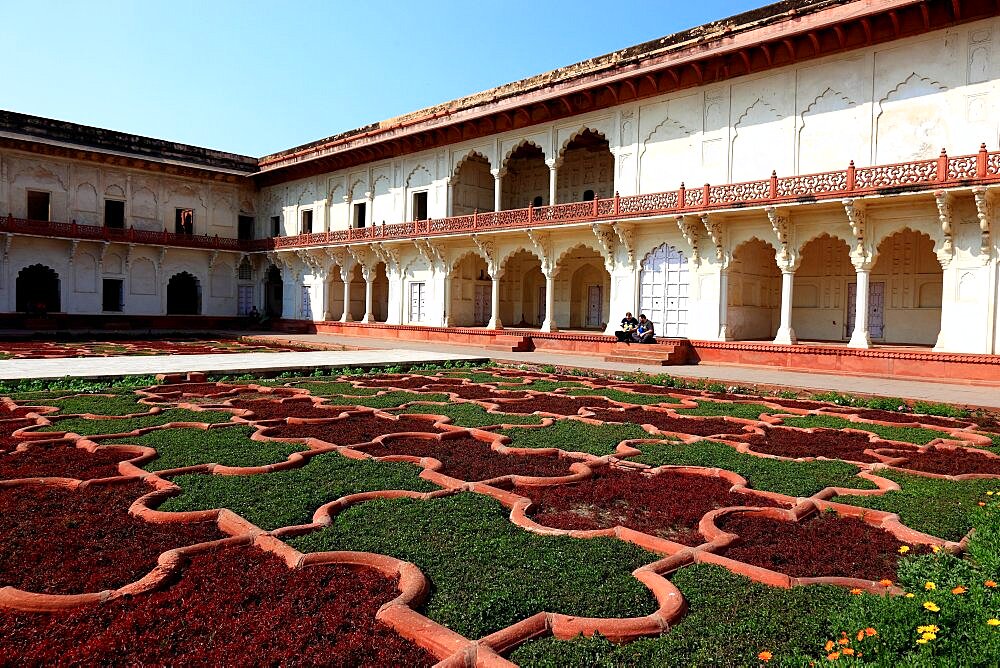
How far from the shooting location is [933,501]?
390 cm

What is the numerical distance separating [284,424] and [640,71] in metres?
13.6

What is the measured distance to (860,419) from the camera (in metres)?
7.27

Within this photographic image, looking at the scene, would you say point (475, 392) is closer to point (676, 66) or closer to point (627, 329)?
point (627, 329)

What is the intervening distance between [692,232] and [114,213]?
879 inches

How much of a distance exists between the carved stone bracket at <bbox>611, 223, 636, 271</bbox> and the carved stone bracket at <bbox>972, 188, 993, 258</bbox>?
7.21m

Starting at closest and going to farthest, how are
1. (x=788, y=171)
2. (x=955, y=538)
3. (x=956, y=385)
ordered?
(x=955, y=538)
(x=956, y=385)
(x=788, y=171)

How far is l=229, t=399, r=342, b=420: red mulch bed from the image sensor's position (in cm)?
660

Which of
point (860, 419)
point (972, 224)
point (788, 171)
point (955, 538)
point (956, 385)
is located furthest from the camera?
point (788, 171)

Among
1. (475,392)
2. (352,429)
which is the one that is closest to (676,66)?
(475,392)

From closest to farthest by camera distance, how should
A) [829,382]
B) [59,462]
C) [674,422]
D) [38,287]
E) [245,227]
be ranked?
[59,462] < [674,422] < [829,382] < [38,287] < [245,227]

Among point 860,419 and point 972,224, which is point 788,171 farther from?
point 860,419

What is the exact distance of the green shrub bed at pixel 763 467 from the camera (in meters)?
4.27

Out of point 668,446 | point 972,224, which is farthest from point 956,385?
point 668,446

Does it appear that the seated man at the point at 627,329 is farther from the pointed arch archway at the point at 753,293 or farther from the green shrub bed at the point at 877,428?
the green shrub bed at the point at 877,428
